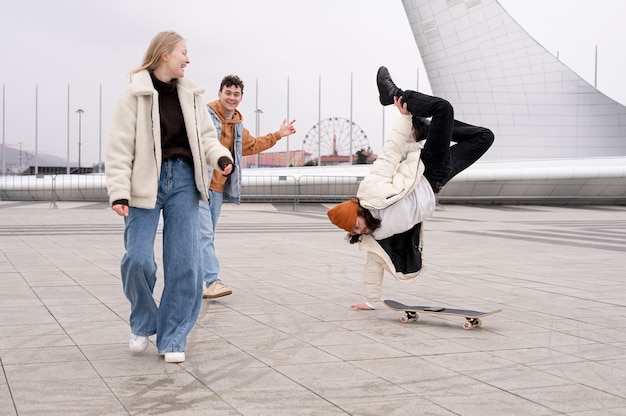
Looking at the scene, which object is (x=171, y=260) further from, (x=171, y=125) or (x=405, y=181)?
(x=405, y=181)

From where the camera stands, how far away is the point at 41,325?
476 centimetres

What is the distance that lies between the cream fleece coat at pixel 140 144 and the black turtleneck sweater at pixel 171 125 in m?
0.05

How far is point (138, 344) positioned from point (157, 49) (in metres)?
1.53

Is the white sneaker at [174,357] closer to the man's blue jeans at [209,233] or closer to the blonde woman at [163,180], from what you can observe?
the blonde woman at [163,180]

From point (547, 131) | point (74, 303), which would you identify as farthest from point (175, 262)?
point (547, 131)

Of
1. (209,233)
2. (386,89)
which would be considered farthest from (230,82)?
(386,89)

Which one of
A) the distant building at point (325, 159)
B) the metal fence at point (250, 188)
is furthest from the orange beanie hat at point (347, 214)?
the distant building at point (325, 159)

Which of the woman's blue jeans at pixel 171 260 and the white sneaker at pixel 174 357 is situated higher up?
the woman's blue jeans at pixel 171 260

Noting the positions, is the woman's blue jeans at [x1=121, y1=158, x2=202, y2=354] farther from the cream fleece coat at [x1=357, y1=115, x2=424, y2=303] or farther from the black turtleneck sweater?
the cream fleece coat at [x1=357, y1=115, x2=424, y2=303]

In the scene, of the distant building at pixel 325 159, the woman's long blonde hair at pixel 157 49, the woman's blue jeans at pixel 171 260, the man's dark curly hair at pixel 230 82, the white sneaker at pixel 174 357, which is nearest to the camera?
the white sneaker at pixel 174 357

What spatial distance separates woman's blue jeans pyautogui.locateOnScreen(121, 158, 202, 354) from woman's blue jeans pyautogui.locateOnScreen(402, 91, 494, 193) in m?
1.64

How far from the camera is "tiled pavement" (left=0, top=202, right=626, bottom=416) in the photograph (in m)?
3.23

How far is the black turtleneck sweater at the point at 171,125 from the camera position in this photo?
4.10 m

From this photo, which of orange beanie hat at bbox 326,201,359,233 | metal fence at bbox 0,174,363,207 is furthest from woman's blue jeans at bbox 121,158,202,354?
metal fence at bbox 0,174,363,207
